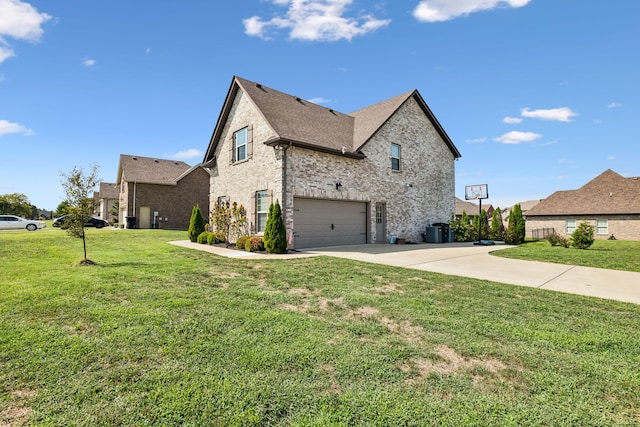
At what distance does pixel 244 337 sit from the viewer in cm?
380

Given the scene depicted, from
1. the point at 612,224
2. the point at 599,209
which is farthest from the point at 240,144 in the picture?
the point at 612,224

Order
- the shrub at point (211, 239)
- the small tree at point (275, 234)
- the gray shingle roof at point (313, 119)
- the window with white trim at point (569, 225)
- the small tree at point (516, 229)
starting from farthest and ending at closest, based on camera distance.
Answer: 1. the window with white trim at point (569, 225)
2. the small tree at point (516, 229)
3. the shrub at point (211, 239)
4. the gray shingle roof at point (313, 119)
5. the small tree at point (275, 234)

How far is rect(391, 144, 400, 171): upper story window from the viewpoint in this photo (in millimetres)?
17594

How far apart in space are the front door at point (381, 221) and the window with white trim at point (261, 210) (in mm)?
6123

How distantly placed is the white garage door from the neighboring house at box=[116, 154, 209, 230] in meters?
18.6

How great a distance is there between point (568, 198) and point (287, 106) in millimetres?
33920

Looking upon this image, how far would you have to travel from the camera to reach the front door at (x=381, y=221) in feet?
55.3

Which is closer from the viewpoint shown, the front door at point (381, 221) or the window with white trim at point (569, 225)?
the front door at point (381, 221)

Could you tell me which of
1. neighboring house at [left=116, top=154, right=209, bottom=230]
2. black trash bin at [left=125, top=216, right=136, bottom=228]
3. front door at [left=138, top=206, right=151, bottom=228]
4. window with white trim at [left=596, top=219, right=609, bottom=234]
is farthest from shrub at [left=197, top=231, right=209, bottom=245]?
window with white trim at [left=596, top=219, right=609, bottom=234]

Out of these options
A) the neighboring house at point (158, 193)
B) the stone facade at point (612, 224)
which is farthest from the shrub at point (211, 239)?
the stone facade at point (612, 224)

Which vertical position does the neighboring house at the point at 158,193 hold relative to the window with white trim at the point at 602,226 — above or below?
above

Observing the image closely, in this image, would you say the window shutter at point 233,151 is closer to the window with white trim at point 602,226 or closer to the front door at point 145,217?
the front door at point 145,217

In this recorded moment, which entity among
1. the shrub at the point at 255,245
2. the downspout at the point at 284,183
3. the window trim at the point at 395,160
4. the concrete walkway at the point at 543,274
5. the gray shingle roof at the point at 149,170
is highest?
the gray shingle roof at the point at 149,170

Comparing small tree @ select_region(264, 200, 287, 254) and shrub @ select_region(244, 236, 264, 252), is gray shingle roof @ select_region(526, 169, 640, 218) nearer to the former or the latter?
small tree @ select_region(264, 200, 287, 254)
